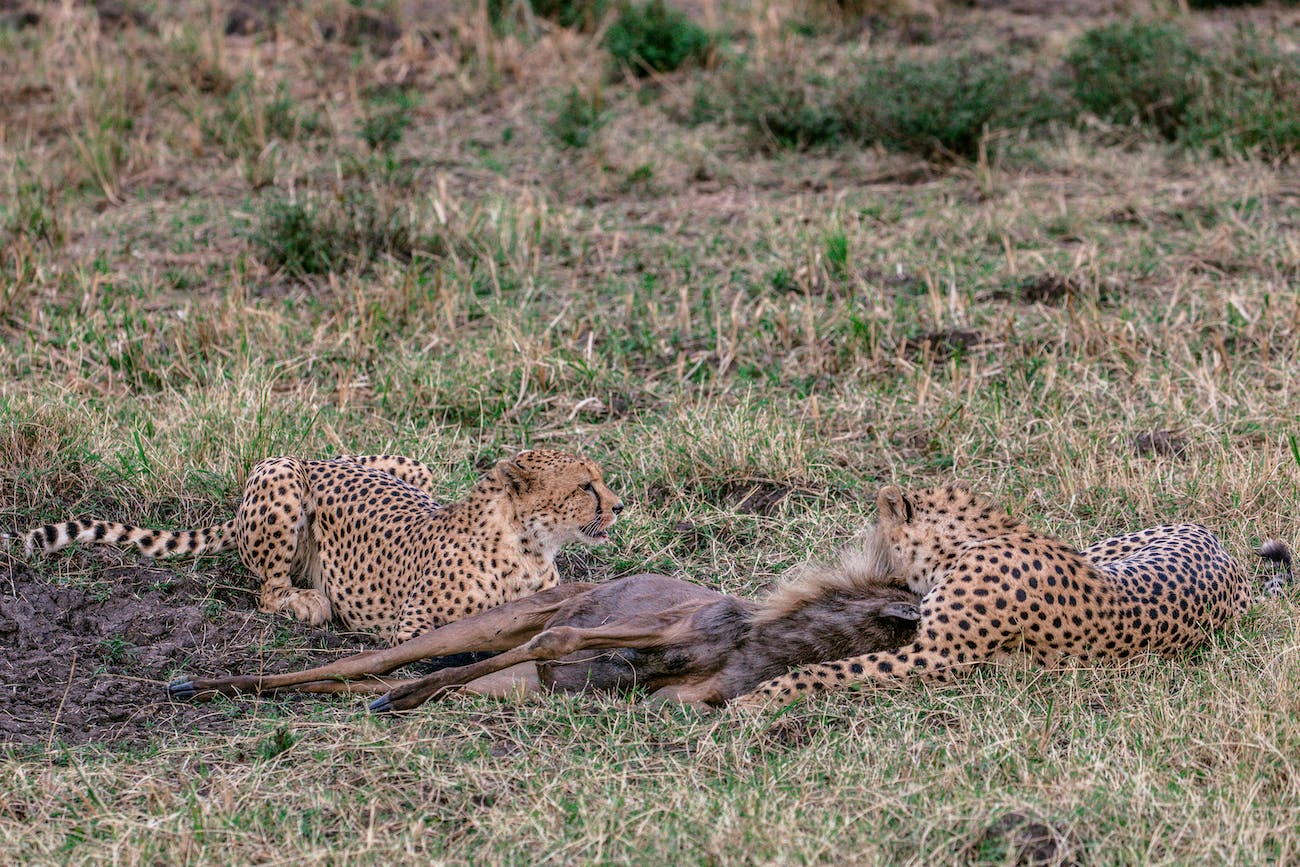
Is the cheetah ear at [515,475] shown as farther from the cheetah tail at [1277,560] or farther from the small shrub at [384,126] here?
the small shrub at [384,126]

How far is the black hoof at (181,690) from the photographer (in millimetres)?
4148

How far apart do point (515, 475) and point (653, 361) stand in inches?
85.4

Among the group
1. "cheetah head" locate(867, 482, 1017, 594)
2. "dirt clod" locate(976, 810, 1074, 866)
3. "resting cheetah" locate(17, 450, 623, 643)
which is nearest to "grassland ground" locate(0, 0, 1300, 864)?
"dirt clod" locate(976, 810, 1074, 866)

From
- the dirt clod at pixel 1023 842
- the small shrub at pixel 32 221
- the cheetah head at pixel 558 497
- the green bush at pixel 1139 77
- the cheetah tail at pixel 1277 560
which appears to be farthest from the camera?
the green bush at pixel 1139 77

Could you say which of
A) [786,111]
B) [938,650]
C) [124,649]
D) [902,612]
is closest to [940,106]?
[786,111]

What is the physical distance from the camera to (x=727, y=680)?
4.11 metres

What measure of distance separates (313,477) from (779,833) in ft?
7.87

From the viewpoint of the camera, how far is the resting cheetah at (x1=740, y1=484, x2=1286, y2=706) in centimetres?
409

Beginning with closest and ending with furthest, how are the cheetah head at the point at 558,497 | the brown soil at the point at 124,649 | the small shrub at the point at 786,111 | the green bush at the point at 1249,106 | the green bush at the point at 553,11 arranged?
the brown soil at the point at 124,649, the cheetah head at the point at 558,497, the green bush at the point at 1249,106, the small shrub at the point at 786,111, the green bush at the point at 553,11

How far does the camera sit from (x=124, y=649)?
14.6 ft

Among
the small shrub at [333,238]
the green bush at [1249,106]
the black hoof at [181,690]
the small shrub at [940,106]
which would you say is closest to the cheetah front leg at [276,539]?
the black hoof at [181,690]

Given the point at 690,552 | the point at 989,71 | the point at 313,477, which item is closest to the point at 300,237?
the point at 313,477

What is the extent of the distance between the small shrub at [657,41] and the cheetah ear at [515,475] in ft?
20.2

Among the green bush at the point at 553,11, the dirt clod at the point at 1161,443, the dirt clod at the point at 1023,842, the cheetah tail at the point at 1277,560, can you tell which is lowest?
the dirt clod at the point at 1161,443
